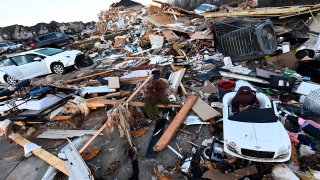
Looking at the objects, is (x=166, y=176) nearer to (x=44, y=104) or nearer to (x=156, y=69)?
(x=44, y=104)

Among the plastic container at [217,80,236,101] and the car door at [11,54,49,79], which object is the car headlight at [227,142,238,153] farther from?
the car door at [11,54,49,79]

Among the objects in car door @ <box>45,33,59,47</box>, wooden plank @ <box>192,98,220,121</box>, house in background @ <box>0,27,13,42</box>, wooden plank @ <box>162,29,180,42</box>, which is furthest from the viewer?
house in background @ <box>0,27,13,42</box>

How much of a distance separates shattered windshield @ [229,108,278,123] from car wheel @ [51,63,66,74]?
1080cm

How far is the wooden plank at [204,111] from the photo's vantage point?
557cm

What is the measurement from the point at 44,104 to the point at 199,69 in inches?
222

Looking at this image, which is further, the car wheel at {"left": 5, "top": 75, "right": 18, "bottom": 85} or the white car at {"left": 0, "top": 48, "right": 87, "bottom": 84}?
the car wheel at {"left": 5, "top": 75, "right": 18, "bottom": 85}

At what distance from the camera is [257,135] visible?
375cm

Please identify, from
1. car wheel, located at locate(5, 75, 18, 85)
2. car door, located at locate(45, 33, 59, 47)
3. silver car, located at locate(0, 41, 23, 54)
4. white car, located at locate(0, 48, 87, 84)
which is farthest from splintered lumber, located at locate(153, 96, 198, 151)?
silver car, located at locate(0, 41, 23, 54)

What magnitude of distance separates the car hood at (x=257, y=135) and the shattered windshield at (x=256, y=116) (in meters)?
0.09

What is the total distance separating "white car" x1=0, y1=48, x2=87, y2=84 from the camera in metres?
12.3

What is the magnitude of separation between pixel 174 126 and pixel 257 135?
1.98 metres

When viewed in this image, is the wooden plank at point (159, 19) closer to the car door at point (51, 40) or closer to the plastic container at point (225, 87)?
the plastic container at point (225, 87)

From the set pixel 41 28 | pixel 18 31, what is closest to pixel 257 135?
pixel 41 28

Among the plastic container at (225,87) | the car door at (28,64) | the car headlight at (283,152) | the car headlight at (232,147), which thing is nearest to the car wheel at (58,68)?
the car door at (28,64)
